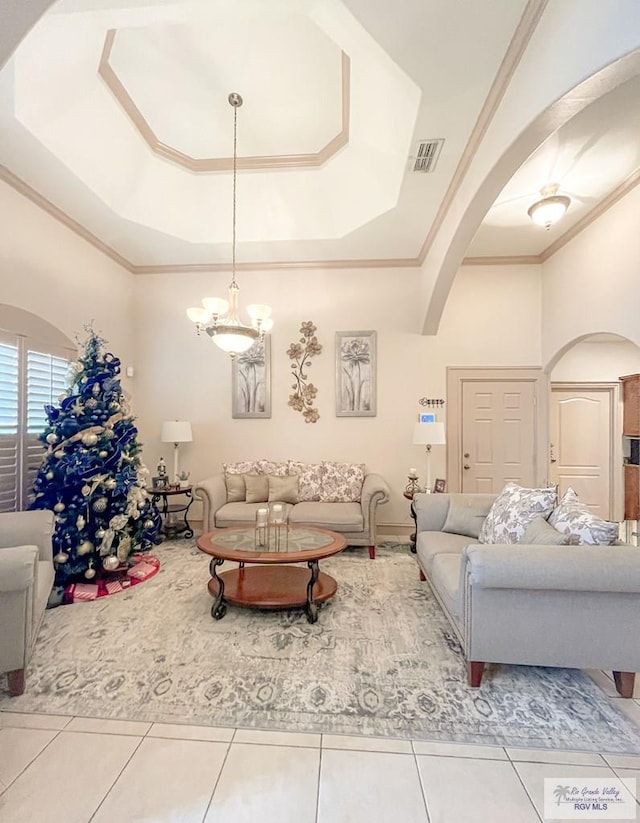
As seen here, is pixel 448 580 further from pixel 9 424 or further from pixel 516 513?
pixel 9 424

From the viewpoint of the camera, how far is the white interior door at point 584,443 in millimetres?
5922

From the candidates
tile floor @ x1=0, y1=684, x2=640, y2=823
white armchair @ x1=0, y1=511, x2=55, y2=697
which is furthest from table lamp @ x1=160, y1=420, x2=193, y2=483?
tile floor @ x1=0, y1=684, x2=640, y2=823

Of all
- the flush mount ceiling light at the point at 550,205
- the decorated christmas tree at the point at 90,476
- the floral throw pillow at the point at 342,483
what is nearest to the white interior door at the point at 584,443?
the flush mount ceiling light at the point at 550,205

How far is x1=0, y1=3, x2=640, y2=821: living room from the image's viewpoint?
5.20 feet

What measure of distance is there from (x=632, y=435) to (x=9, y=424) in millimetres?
7501

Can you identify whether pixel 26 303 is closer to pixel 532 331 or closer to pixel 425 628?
pixel 425 628

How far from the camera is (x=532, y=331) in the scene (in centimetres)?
505

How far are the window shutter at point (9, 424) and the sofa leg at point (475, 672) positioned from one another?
12.1 feet

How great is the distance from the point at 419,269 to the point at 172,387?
3.59 meters

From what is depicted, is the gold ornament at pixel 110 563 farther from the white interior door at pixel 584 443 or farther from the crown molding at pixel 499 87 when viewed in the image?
the white interior door at pixel 584 443

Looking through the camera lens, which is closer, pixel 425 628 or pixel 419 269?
pixel 425 628

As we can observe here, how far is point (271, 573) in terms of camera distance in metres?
3.28

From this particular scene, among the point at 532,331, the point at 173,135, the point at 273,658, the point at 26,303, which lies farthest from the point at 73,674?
the point at 532,331

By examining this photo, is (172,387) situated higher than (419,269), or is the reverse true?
(419,269)
